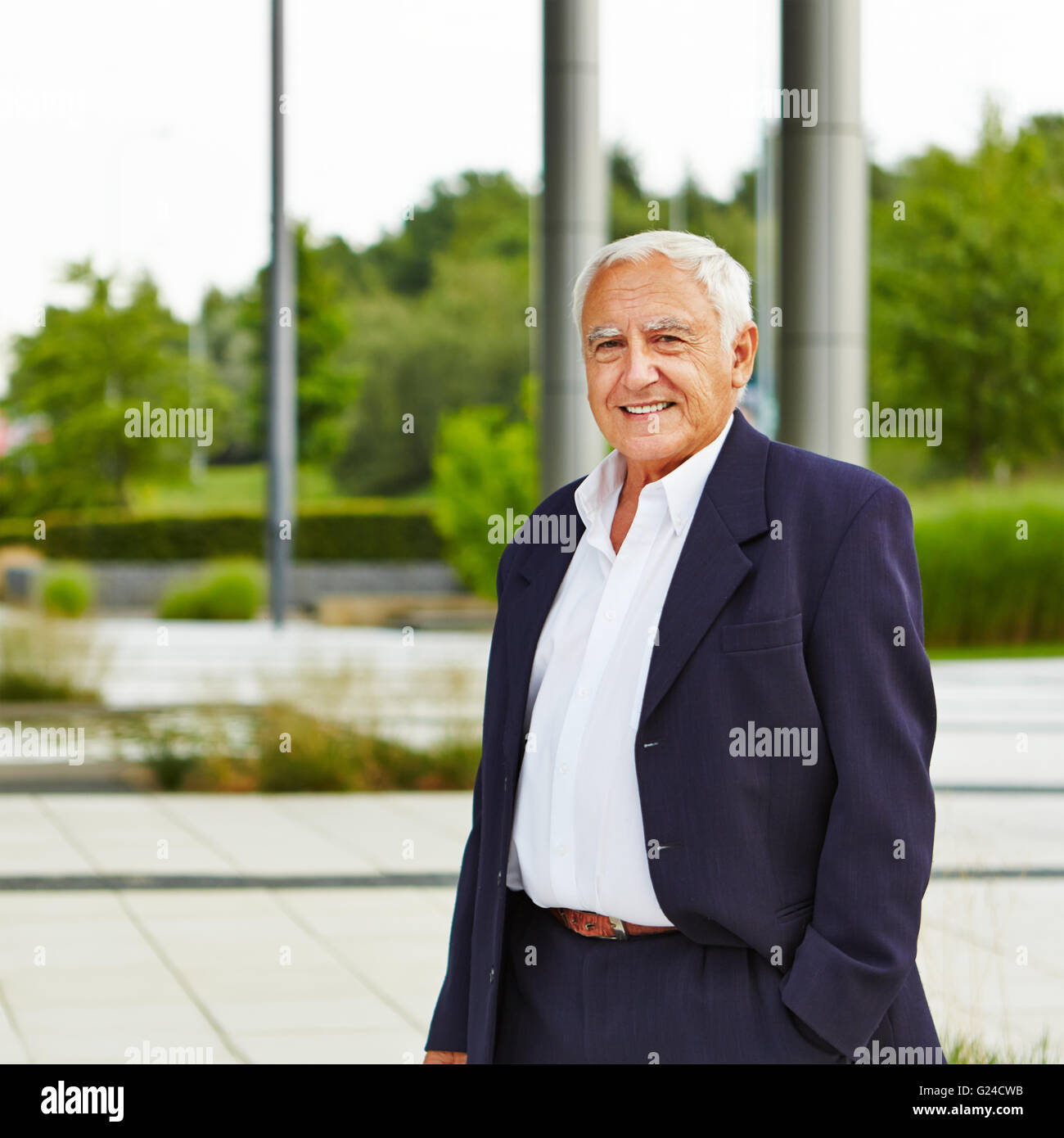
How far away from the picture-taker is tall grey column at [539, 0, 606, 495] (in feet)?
35.6

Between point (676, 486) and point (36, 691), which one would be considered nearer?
point (676, 486)

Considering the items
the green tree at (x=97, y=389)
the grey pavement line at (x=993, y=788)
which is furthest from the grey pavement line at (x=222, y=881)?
the green tree at (x=97, y=389)

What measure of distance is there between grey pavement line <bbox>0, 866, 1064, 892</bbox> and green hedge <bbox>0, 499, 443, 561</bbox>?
3158cm

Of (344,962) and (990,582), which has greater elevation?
(990,582)

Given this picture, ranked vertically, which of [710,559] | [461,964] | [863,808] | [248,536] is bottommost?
Answer: [461,964]

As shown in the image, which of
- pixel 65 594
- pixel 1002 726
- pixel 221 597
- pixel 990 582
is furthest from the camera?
pixel 65 594

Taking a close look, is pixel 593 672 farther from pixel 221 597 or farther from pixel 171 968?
pixel 221 597

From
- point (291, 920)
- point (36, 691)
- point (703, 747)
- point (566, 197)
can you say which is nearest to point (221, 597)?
point (36, 691)

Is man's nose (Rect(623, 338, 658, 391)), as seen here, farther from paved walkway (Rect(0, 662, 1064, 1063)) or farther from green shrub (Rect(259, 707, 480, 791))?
green shrub (Rect(259, 707, 480, 791))

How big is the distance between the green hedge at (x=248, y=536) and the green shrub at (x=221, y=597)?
883 centimetres

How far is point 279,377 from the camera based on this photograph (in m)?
24.7

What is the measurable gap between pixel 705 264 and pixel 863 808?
33.9 inches

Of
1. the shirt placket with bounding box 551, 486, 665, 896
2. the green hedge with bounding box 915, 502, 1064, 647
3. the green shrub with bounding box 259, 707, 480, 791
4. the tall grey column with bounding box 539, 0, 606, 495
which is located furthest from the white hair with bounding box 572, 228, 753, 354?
the green hedge with bounding box 915, 502, 1064, 647

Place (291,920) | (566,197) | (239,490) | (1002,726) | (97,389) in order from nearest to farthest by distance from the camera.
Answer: (291,920) < (566,197) < (1002,726) < (97,389) < (239,490)
